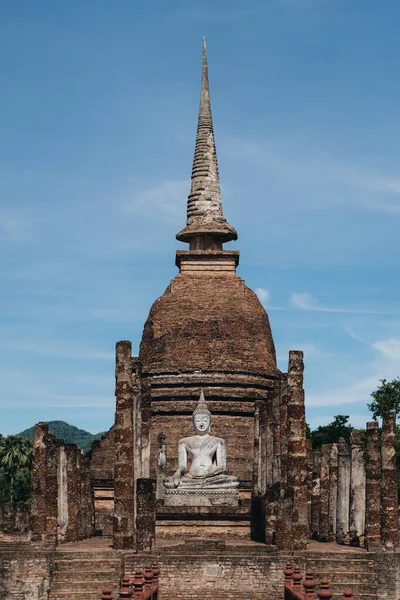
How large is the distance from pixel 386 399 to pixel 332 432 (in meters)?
2.93

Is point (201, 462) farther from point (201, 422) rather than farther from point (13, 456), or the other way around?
point (13, 456)

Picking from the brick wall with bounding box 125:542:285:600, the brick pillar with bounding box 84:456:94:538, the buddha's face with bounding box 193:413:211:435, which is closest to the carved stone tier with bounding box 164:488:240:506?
the buddha's face with bounding box 193:413:211:435

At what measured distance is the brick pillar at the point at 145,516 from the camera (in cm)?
1947

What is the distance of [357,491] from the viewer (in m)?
24.6

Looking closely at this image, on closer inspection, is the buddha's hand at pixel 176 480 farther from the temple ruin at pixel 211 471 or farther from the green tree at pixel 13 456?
the green tree at pixel 13 456

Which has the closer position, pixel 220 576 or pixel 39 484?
pixel 220 576

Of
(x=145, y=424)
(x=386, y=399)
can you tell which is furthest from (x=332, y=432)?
(x=145, y=424)

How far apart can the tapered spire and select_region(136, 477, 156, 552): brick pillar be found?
52.5ft

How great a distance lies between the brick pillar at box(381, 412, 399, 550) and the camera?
849 inches

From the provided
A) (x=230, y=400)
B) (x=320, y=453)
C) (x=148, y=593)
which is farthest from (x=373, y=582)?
(x=230, y=400)

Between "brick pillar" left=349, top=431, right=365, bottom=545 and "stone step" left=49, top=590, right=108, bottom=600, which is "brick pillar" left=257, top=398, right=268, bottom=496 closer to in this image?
"brick pillar" left=349, top=431, right=365, bottom=545

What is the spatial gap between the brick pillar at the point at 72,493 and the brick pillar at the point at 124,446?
3941mm

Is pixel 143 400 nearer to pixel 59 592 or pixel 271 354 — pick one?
pixel 59 592

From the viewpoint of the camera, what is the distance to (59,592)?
→ 61.2 ft
